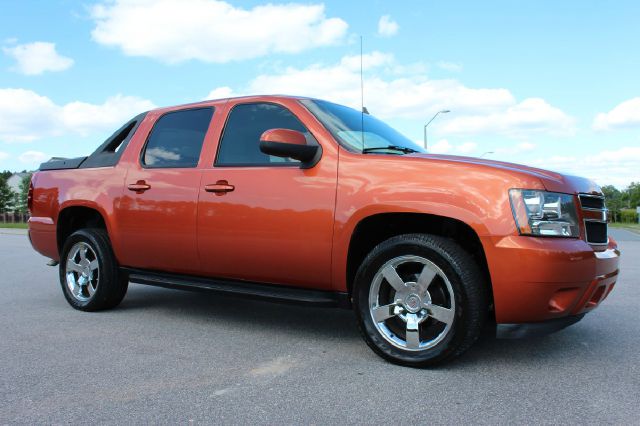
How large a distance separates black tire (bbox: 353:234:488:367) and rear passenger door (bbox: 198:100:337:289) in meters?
0.34

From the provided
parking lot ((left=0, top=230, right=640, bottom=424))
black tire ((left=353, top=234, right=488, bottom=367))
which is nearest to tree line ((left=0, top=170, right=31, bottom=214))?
parking lot ((left=0, top=230, right=640, bottom=424))

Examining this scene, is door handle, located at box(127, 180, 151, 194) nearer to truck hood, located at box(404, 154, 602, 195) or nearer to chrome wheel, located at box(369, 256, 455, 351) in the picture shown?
chrome wheel, located at box(369, 256, 455, 351)

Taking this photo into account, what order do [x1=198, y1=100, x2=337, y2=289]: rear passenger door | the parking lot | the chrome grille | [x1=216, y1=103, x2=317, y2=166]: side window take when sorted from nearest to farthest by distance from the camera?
the parking lot → the chrome grille → [x1=198, y1=100, x2=337, y2=289]: rear passenger door → [x1=216, y1=103, x2=317, y2=166]: side window

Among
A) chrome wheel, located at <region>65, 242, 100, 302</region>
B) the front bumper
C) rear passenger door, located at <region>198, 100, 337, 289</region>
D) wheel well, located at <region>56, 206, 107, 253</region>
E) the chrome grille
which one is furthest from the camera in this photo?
wheel well, located at <region>56, 206, 107, 253</region>

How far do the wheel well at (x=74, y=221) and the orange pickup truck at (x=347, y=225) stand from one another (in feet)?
0.77

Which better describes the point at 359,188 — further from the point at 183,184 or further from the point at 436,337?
the point at 183,184

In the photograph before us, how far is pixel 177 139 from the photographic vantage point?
4906 mm

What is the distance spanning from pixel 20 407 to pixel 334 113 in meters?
2.81

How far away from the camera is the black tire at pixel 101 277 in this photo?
5.21 metres

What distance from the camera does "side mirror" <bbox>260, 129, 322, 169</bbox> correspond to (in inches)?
148

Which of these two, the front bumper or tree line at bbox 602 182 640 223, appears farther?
tree line at bbox 602 182 640 223

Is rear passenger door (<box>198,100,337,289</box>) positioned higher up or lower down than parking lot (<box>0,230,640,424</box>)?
higher up

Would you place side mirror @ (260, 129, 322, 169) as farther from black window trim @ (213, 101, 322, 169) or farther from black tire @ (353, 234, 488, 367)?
black tire @ (353, 234, 488, 367)

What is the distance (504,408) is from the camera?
9.27 ft
